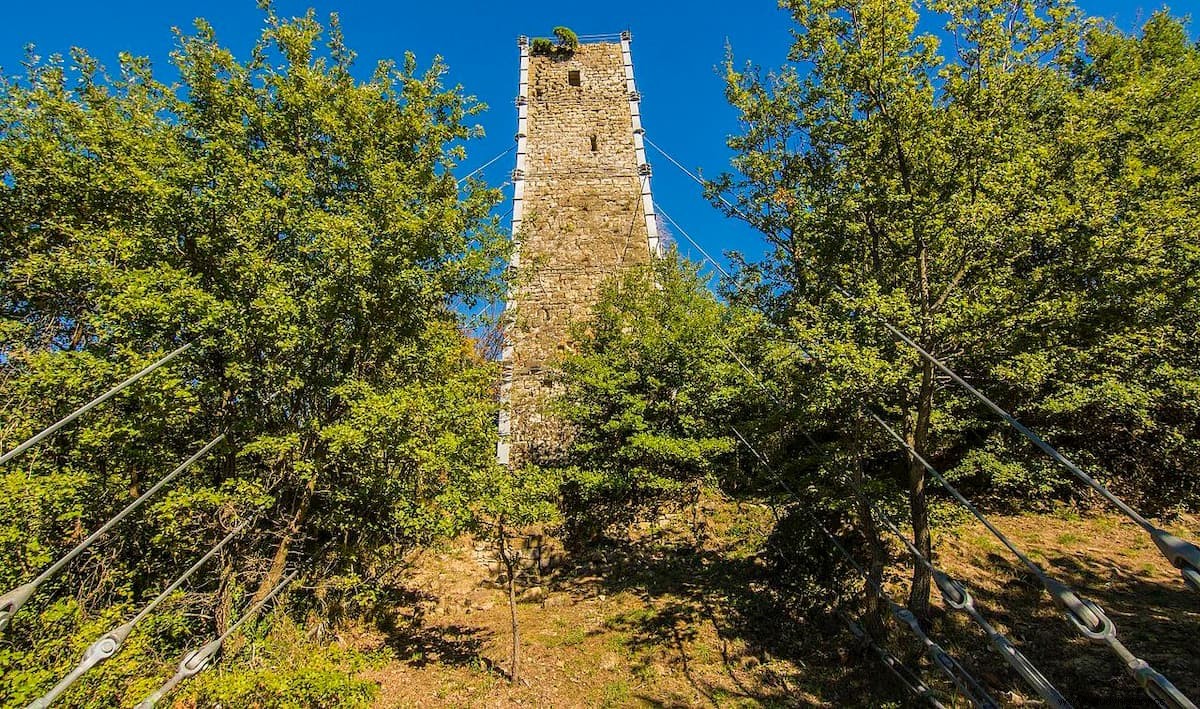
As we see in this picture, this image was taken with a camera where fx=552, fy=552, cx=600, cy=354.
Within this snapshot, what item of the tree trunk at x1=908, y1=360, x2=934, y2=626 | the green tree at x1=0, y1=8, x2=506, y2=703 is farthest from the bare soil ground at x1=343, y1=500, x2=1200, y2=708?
the green tree at x1=0, y1=8, x2=506, y2=703

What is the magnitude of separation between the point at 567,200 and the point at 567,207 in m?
0.26

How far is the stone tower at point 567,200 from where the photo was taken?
13883mm

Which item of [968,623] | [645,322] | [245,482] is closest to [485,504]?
[245,482]

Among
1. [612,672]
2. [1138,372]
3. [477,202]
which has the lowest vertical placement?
[612,672]

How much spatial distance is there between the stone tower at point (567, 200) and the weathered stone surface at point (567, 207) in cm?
3

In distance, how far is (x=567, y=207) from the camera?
1633 centimetres

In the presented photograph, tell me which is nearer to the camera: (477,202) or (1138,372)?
(1138,372)

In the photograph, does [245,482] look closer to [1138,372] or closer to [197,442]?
[197,442]

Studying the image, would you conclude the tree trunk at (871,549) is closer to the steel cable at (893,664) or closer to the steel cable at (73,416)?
the steel cable at (893,664)

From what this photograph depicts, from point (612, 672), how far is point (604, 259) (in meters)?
10.5

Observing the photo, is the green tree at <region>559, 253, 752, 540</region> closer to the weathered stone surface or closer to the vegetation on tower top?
the weathered stone surface

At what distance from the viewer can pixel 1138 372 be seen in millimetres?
5957

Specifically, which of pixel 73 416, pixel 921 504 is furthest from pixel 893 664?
pixel 73 416

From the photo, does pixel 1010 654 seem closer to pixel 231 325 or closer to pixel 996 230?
pixel 996 230
